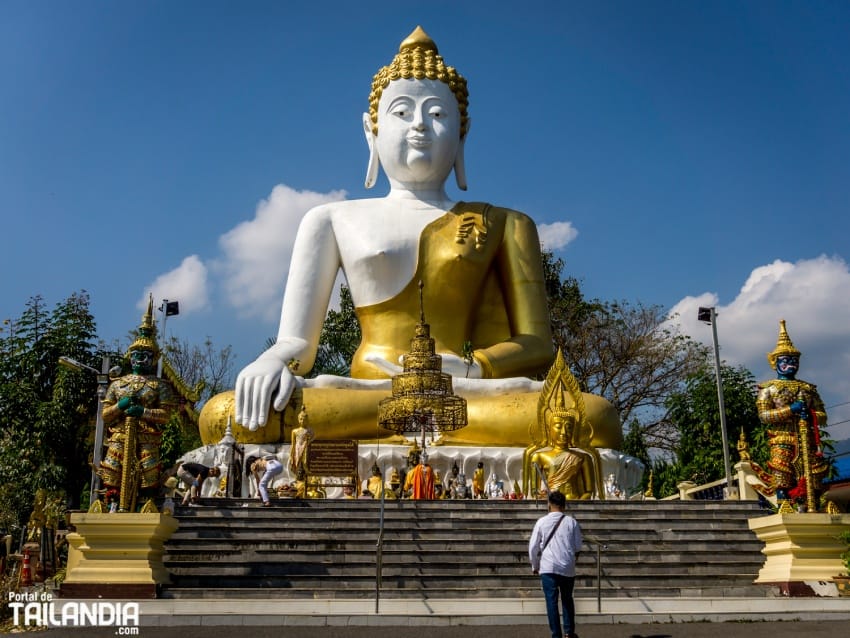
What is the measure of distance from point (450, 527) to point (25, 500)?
1591cm

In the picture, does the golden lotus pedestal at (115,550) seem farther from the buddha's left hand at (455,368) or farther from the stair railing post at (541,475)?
the buddha's left hand at (455,368)

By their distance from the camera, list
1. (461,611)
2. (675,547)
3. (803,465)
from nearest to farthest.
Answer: (461,611) < (803,465) < (675,547)

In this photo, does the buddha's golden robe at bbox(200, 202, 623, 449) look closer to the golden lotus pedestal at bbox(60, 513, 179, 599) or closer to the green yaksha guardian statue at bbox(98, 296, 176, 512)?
the green yaksha guardian statue at bbox(98, 296, 176, 512)

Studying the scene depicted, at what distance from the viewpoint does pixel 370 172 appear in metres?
19.4

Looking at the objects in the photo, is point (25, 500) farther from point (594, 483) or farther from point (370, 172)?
point (594, 483)

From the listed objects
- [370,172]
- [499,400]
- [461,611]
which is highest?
[370,172]

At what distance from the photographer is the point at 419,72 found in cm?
1855

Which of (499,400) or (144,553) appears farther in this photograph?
(499,400)

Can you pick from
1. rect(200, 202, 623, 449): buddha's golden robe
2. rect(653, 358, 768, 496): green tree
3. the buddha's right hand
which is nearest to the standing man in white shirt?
rect(200, 202, 623, 449): buddha's golden robe

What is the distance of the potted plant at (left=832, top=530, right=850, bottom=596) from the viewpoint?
9.01 m

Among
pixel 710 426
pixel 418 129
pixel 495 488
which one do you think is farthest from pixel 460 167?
pixel 710 426

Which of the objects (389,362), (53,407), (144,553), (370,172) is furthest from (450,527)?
(53,407)

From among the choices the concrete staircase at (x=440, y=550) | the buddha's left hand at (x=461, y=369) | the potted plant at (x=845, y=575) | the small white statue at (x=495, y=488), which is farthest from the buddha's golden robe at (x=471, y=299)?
the potted plant at (x=845, y=575)

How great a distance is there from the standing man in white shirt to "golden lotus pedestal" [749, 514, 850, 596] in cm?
421
